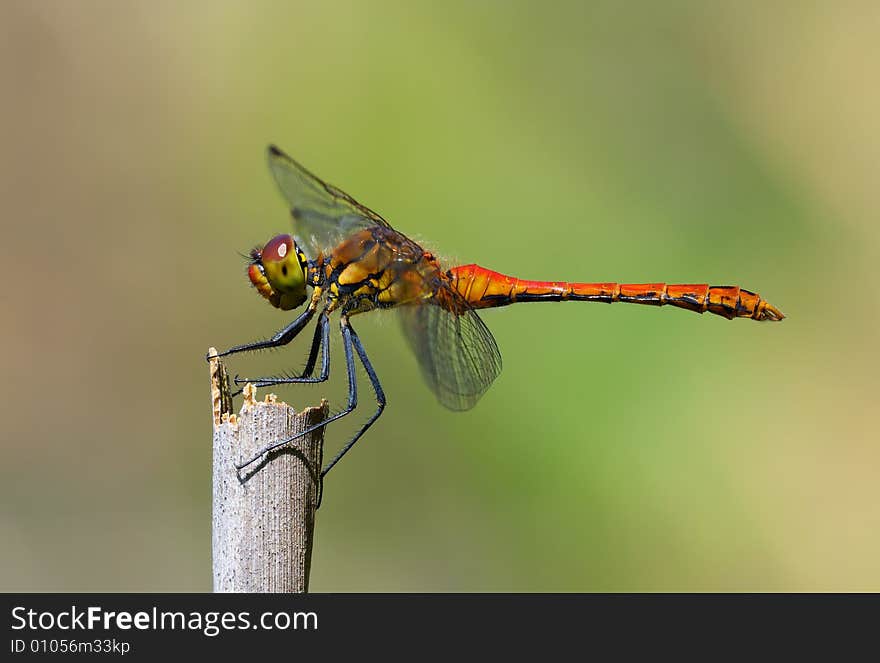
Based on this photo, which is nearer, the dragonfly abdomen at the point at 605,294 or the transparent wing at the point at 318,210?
the transparent wing at the point at 318,210

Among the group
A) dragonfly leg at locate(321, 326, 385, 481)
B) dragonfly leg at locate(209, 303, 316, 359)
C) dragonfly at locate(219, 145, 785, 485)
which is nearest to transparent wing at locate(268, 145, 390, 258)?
dragonfly at locate(219, 145, 785, 485)

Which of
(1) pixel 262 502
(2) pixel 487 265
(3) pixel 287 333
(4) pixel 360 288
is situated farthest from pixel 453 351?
(2) pixel 487 265

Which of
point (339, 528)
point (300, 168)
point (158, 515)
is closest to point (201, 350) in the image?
point (158, 515)

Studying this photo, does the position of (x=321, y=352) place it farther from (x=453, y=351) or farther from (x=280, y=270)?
(x=453, y=351)

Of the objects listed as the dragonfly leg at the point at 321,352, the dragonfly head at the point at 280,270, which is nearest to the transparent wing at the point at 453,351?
the dragonfly leg at the point at 321,352

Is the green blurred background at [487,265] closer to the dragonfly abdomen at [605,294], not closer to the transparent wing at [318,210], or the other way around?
the dragonfly abdomen at [605,294]

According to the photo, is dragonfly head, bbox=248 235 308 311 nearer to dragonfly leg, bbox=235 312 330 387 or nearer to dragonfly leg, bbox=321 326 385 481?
dragonfly leg, bbox=235 312 330 387

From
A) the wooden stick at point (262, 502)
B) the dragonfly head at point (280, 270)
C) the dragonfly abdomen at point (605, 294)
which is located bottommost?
the wooden stick at point (262, 502)
